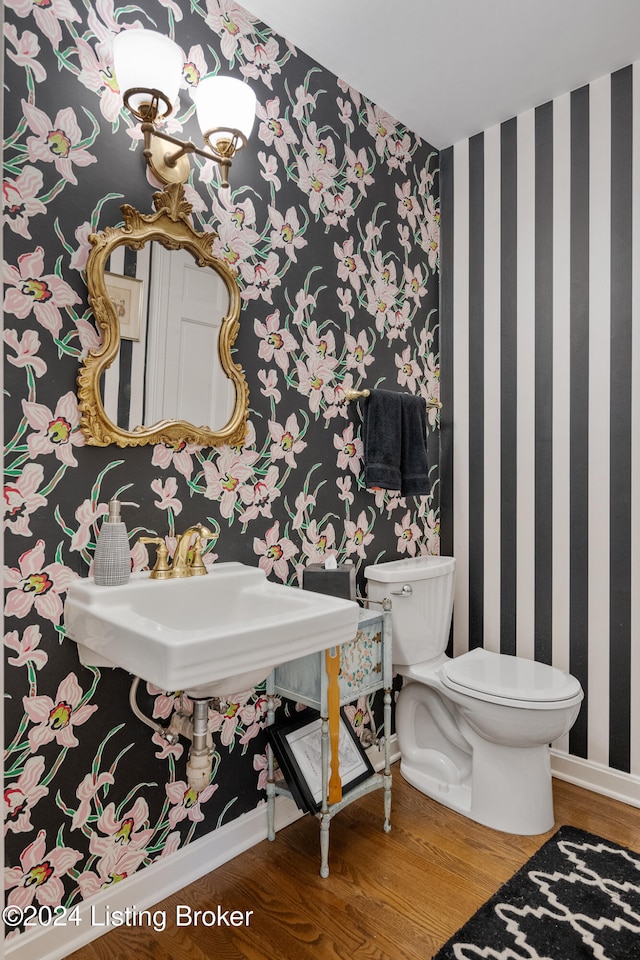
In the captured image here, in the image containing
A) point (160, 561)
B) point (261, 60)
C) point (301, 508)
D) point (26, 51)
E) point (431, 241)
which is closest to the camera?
point (26, 51)

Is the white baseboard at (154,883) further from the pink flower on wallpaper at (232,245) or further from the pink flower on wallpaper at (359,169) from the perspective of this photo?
the pink flower on wallpaper at (359,169)

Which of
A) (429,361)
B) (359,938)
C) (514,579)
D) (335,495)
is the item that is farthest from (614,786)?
(429,361)

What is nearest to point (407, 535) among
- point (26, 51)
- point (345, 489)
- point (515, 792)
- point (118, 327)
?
point (345, 489)

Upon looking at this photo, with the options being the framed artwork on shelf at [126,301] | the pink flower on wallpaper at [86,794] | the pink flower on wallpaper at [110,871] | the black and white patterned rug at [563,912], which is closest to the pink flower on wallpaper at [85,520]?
the framed artwork on shelf at [126,301]

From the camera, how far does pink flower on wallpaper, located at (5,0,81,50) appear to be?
1345 millimetres

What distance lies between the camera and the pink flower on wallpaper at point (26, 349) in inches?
52.9

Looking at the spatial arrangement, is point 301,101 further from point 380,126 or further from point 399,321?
point 399,321

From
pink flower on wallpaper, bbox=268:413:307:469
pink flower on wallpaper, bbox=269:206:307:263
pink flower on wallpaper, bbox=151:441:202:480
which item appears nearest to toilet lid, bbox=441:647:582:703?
pink flower on wallpaper, bbox=268:413:307:469

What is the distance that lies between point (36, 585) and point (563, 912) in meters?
1.58

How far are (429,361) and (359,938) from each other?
2.05m

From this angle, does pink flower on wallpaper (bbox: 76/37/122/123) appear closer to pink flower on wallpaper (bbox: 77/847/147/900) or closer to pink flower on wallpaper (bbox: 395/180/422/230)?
pink flower on wallpaper (bbox: 395/180/422/230)

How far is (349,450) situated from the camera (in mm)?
2186

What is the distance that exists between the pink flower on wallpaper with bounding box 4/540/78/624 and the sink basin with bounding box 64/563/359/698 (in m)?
0.03

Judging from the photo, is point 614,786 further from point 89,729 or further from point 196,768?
point 89,729
